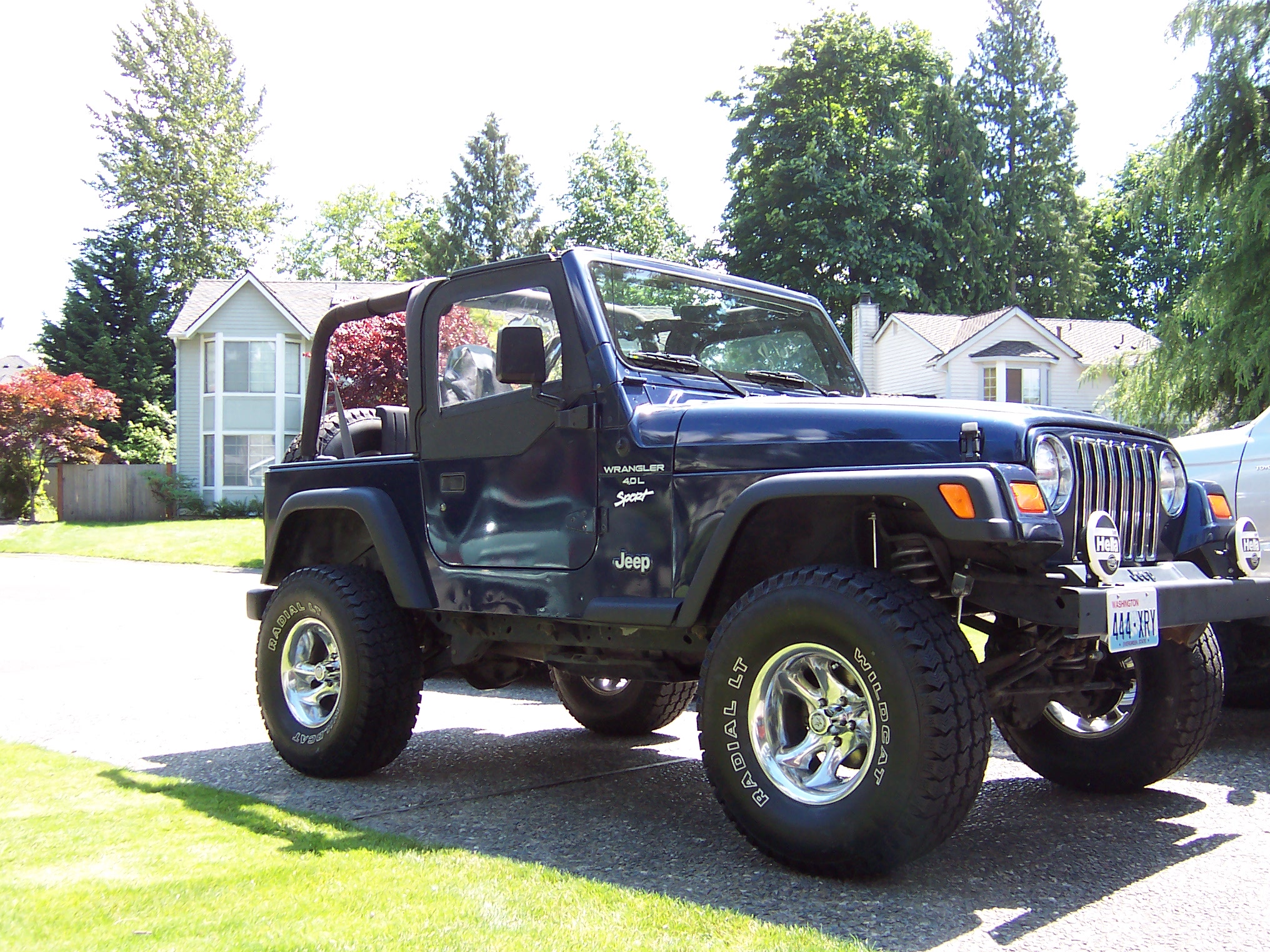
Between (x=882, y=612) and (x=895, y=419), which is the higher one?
(x=895, y=419)

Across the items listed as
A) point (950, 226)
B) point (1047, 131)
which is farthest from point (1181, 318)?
point (1047, 131)

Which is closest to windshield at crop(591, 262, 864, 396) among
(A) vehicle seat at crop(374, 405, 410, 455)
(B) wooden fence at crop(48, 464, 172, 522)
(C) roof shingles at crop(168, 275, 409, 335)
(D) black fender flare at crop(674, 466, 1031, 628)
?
(D) black fender flare at crop(674, 466, 1031, 628)

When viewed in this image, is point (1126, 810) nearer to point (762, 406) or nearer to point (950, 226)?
point (762, 406)

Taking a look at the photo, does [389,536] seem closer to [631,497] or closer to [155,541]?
[631,497]

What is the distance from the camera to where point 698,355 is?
206 inches

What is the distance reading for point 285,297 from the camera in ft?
133

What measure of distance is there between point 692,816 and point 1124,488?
2091 mm

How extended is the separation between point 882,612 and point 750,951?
1095 millimetres

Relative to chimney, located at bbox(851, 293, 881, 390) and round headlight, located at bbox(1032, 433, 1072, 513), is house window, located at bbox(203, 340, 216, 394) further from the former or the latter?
round headlight, located at bbox(1032, 433, 1072, 513)

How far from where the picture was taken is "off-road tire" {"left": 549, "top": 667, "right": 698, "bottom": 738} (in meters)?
6.36

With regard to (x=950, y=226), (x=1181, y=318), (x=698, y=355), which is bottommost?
(x=698, y=355)

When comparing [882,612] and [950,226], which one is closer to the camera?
[882,612]

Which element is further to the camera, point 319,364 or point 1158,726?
point 319,364

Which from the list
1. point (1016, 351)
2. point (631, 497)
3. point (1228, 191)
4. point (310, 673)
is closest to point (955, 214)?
point (1016, 351)
